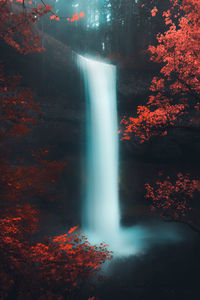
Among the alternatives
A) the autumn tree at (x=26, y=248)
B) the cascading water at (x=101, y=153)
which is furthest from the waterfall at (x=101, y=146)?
the autumn tree at (x=26, y=248)

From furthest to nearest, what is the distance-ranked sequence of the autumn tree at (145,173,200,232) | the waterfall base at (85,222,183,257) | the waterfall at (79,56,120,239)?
1. the waterfall at (79,56,120,239)
2. the autumn tree at (145,173,200,232)
3. the waterfall base at (85,222,183,257)

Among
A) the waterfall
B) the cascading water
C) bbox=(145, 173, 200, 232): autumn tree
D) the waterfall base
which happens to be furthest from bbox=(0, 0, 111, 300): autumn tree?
the waterfall

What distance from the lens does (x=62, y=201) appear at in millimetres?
14625

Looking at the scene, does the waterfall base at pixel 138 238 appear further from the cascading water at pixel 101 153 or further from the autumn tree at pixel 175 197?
the autumn tree at pixel 175 197

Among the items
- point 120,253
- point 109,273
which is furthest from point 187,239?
point 109,273

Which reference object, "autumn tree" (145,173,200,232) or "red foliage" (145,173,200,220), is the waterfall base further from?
"red foliage" (145,173,200,220)

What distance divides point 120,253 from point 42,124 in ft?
32.1

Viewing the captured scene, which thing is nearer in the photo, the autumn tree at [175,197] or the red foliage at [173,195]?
the red foliage at [173,195]

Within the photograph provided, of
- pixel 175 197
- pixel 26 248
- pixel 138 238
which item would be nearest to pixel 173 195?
pixel 175 197

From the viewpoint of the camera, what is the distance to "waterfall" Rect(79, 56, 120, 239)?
47.9 ft

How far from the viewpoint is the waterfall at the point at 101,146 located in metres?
14.6

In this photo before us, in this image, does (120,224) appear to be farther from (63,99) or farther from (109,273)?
(63,99)

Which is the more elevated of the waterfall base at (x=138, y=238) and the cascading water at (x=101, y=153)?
the cascading water at (x=101, y=153)

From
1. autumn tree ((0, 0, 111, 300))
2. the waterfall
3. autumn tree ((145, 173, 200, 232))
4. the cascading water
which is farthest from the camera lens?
the waterfall
